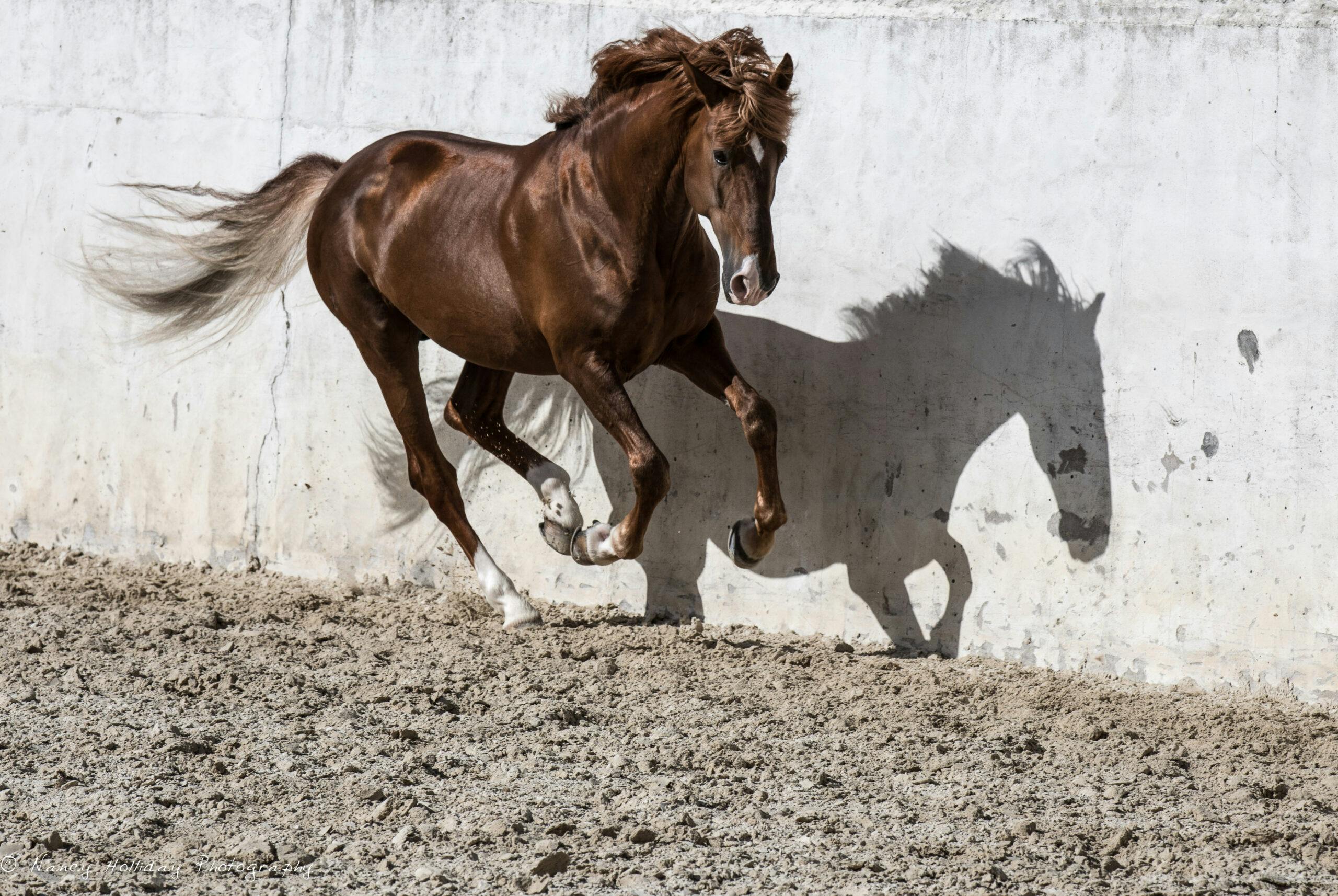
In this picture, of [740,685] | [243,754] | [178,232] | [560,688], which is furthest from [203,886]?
[178,232]

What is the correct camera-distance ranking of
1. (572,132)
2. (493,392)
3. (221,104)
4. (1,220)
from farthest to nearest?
(1,220) → (221,104) → (493,392) → (572,132)

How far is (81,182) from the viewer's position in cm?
559

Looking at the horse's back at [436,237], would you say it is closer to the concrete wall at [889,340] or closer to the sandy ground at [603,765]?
the concrete wall at [889,340]

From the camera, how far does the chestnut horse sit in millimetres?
3809

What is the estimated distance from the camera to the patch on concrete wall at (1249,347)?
398 cm

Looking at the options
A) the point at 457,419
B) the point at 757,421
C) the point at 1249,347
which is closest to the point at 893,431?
the point at 757,421

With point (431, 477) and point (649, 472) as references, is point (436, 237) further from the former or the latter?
point (649, 472)

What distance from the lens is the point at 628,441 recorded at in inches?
164

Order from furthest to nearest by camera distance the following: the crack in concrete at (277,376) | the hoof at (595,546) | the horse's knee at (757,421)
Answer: the crack in concrete at (277,376), the hoof at (595,546), the horse's knee at (757,421)

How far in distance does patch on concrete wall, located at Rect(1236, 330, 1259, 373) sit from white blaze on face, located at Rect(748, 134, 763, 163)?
5.08ft

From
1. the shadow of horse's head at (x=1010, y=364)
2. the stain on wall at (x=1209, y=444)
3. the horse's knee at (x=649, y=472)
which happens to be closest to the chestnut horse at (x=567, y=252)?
the horse's knee at (x=649, y=472)

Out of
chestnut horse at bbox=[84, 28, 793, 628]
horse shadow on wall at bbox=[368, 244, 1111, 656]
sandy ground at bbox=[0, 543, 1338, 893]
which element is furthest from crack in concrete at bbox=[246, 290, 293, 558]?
horse shadow on wall at bbox=[368, 244, 1111, 656]

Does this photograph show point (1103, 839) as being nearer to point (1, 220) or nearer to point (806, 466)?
point (806, 466)

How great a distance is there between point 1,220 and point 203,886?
4.13 metres
